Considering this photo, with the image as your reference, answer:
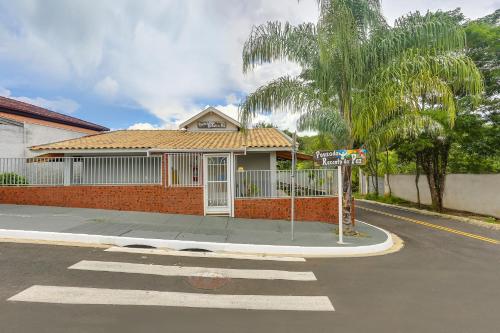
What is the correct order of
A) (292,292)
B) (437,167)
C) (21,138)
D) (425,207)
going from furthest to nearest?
(425,207) → (437,167) → (21,138) → (292,292)

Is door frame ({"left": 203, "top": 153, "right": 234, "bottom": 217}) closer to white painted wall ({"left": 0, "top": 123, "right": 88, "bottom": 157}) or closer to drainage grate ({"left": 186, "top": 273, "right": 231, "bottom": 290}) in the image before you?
drainage grate ({"left": 186, "top": 273, "right": 231, "bottom": 290})

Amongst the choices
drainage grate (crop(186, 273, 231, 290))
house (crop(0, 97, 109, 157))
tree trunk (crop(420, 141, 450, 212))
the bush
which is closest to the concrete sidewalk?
the bush

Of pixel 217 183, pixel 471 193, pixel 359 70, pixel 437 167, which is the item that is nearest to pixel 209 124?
pixel 217 183

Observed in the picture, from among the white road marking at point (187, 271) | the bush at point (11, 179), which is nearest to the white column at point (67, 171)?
the bush at point (11, 179)

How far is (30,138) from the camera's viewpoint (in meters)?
14.7

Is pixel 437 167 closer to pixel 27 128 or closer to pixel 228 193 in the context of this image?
pixel 228 193

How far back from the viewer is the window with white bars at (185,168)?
10.8 meters

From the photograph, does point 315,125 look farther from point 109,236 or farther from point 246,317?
point 109,236

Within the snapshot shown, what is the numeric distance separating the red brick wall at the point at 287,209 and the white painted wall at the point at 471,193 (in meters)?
9.25

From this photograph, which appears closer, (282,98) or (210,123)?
(282,98)

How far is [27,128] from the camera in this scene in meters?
14.7

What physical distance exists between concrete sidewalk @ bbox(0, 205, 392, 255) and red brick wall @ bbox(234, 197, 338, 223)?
1.32 ft

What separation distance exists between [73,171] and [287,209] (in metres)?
9.03

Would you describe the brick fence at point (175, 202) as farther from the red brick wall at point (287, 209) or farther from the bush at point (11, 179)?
the bush at point (11, 179)
